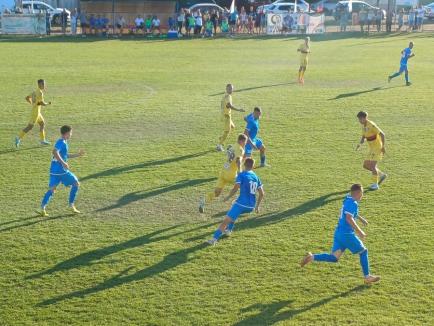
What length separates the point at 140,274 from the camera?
11023 millimetres

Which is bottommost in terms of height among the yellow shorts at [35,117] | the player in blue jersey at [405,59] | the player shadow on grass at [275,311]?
the player shadow on grass at [275,311]

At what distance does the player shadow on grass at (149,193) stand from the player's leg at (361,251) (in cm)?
601

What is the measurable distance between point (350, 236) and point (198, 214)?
440 cm

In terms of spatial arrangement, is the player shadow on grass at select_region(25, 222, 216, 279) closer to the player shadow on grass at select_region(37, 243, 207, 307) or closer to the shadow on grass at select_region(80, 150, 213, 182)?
the player shadow on grass at select_region(37, 243, 207, 307)

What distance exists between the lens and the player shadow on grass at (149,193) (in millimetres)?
14441

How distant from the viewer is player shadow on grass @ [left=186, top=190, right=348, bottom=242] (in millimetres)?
13156

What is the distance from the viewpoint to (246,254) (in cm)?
1184

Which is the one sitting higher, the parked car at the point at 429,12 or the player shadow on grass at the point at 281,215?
the parked car at the point at 429,12

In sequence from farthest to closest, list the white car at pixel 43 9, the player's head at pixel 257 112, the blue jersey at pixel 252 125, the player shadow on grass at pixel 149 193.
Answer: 1. the white car at pixel 43 9
2. the blue jersey at pixel 252 125
3. the player's head at pixel 257 112
4. the player shadow on grass at pixel 149 193

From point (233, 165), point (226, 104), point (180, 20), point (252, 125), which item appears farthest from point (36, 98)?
point (180, 20)

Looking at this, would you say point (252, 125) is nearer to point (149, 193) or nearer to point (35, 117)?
point (149, 193)

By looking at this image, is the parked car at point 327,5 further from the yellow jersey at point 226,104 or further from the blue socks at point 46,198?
the blue socks at point 46,198

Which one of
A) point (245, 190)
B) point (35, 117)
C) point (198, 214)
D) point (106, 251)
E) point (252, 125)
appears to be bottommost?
point (106, 251)

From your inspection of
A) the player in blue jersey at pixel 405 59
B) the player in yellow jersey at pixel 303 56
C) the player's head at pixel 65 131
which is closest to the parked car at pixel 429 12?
the player in blue jersey at pixel 405 59
